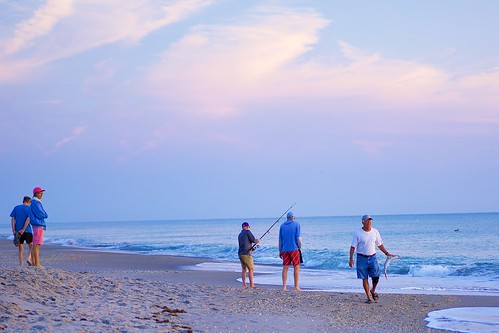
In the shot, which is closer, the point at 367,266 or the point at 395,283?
the point at 367,266

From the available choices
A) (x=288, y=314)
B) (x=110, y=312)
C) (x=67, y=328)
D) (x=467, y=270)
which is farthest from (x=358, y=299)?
(x=467, y=270)

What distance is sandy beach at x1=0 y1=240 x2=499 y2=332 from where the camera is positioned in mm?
7703

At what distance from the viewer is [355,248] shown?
11.2m

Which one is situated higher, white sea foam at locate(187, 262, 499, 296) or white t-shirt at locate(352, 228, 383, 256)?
white t-shirt at locate(352, 228, 383, 256)

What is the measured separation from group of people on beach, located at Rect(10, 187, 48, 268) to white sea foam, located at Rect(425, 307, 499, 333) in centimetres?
699

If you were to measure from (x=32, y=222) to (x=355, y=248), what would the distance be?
19.2 feet

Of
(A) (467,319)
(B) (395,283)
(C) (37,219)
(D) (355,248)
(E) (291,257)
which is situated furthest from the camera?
(B) (395,283)

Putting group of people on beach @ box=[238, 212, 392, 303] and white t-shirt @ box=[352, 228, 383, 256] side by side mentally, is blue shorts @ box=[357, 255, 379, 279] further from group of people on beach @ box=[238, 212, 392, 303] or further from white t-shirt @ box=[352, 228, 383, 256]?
white t-shirt @ box=[352, 228, 383, 256]

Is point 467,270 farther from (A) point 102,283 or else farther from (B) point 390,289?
(A) point 102,283

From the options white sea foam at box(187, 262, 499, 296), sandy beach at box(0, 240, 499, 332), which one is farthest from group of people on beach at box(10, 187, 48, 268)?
white sea foam at box(187, 262, 499, 296)

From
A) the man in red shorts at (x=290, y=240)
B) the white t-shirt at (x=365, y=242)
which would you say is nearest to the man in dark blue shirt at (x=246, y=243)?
the man in red shorts at (x=290, y=240)

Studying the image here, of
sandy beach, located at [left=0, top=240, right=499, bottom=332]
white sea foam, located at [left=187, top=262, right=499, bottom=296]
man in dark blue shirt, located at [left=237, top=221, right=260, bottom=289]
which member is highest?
man in dark blue shirt, located at [left=237, top=221, right=260, bottom=289]

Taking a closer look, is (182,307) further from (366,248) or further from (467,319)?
(467,319)

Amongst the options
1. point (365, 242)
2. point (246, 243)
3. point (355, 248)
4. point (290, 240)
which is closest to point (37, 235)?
point (246, 243)
